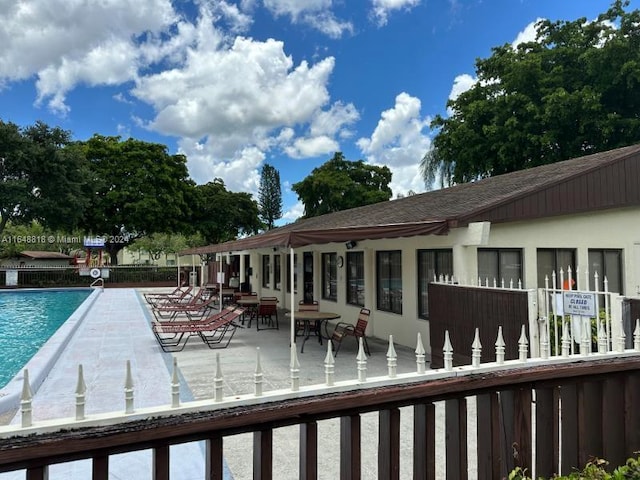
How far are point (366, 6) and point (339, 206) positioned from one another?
21166mm

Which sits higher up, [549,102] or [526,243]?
[549,102]

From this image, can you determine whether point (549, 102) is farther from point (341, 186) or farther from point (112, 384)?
point (112, 384)

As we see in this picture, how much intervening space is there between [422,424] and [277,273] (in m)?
16.7

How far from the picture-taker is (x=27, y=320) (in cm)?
1584

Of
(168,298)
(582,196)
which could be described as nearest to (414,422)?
(582,196)

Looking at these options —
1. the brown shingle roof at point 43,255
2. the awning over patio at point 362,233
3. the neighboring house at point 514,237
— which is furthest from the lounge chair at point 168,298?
the brown shingle roof at point 43,255

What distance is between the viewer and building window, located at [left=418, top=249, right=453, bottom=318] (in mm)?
8789

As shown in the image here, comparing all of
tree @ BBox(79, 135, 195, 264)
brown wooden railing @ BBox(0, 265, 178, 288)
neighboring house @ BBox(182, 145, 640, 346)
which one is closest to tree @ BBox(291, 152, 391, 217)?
tree @ BBox(79, 135, 195, 264)

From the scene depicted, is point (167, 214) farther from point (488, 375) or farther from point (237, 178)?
point (488, 375)

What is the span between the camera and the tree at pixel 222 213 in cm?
3911

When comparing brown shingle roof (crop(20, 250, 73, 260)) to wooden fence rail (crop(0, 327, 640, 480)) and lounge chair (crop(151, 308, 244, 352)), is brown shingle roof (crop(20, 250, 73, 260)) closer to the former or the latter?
lounge chair (crop(151, 308, 244, 352))

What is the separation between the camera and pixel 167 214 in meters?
35.0

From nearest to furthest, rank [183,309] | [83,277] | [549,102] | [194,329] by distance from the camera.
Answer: [194,329]
[183,309]
[549,102]
[83,277]

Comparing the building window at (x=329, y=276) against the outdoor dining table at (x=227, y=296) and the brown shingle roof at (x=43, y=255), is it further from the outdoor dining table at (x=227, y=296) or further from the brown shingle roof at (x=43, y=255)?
the brown shingle roof at (x=43, y=255)
